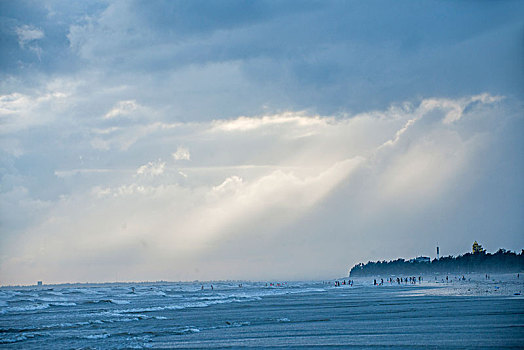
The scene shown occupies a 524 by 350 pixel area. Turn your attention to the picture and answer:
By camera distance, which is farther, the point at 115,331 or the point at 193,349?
the point at 115,331

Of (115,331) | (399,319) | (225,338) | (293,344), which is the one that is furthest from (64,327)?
(399,319)

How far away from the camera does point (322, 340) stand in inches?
918

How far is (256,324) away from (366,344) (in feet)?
39.4

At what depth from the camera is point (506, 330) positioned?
23094 millimetres

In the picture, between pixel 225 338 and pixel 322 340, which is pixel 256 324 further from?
pixel 322 340

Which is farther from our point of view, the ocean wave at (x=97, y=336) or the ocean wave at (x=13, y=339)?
the ocean wave at (x=97, y=336)

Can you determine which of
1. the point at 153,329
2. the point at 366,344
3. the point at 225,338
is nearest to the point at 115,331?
the point at 153,329

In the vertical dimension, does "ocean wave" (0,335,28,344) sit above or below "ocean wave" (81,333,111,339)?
below

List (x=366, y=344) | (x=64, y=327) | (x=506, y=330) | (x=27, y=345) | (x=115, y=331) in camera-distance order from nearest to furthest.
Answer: (x=366, y=344) < (x=506, y=330) < (x=27, y=345) < (x=115, y=331) < (x=64, y=327)

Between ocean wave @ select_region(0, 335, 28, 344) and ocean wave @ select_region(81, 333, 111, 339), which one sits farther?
ocean wave @ select_region(81, 333, 111, 339)

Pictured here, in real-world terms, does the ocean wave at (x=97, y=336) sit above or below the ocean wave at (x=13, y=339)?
above

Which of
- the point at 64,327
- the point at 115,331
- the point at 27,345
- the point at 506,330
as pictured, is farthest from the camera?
the point at 64,327

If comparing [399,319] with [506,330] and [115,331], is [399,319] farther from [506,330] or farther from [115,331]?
[115,331]

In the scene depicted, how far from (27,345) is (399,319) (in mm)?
20382
